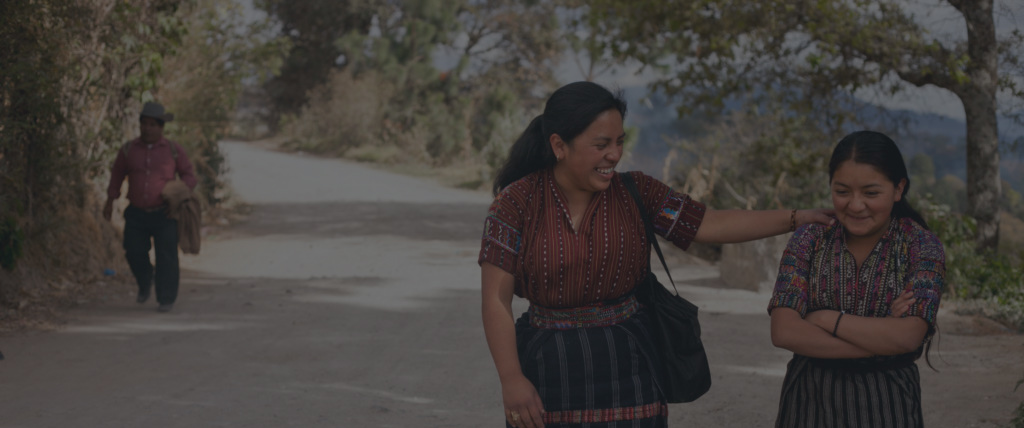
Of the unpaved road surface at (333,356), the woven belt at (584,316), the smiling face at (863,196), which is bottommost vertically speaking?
the unpaved road surface at (333,356)

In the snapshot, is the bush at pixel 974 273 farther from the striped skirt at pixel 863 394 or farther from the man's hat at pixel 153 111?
the man's hat at pixel 153 111

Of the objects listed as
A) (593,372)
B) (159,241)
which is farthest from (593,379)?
(159,241)

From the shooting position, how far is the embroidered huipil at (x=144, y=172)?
27.1ft

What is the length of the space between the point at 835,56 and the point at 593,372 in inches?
357

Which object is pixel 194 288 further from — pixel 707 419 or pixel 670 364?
pixel 670 364

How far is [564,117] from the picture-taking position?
2830 mm

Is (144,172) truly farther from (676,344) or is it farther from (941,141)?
(941,141)

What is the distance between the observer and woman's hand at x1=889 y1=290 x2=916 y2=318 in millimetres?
2744

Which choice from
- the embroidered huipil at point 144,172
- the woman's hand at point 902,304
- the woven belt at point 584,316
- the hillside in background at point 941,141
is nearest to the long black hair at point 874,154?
the woman's hand at point 902,304

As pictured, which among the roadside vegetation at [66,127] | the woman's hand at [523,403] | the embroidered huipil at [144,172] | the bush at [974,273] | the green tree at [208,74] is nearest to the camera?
the woman's hand at [523,403]

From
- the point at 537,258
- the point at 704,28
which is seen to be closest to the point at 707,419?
the point at 537,258

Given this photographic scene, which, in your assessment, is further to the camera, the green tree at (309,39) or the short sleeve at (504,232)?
the green tree at (309,39)

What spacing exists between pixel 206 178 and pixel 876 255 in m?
13.5

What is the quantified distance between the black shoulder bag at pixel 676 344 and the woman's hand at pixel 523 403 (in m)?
0.45
